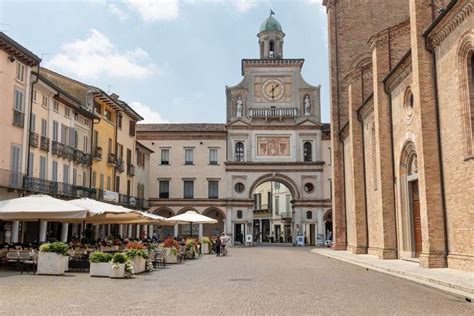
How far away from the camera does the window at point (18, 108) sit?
26605 mm

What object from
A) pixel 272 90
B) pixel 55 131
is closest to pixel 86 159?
pixel 55 131

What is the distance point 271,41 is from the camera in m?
57.6

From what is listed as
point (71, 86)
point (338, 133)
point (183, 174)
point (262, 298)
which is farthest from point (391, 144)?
point (183, 174)

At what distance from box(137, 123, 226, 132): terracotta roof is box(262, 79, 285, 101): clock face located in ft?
18.1

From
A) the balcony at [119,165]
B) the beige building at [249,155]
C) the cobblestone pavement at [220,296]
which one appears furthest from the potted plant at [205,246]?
the beige building at [249,155]

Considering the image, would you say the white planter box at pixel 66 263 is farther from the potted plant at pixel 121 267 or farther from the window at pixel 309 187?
the window at pixel 309 187

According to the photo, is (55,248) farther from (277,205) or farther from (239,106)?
(277,205)

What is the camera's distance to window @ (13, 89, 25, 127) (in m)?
26.6

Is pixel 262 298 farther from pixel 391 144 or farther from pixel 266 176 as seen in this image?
pixel 266 176

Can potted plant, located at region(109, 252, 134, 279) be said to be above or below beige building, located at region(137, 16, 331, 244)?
below

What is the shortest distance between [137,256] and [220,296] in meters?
6.48

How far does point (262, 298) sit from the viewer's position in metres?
11.0

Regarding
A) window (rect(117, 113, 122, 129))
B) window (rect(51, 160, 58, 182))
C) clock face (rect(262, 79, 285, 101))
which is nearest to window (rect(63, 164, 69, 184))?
window (rect(51, 160, 58, 182))

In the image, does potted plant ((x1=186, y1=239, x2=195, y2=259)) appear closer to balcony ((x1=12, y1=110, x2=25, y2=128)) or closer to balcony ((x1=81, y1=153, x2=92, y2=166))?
balcony ((x1=12, y1=110, x2=25, y2=128))
